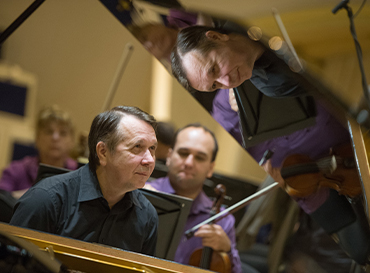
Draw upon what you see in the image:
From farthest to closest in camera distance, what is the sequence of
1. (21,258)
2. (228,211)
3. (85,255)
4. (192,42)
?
1. (228,211)
2. (192,42)
3. (85,255)
4. (21,258)

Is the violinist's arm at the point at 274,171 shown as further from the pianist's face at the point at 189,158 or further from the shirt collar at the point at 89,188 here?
the shirt collar at the point at 89,188

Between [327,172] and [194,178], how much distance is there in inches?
14.2

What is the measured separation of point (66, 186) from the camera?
0.78 meters

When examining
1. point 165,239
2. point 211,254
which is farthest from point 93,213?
point 211,254

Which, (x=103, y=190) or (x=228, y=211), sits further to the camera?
(x=228, y=211)

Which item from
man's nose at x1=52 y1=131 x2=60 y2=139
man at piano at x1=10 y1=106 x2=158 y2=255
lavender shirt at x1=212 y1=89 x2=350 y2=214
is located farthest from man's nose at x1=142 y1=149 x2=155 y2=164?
man's nose at x1=52 y1=131 x2=60 y2=139

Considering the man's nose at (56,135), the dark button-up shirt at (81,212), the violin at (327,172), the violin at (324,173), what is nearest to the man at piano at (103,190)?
the dark button-up shirt at (81,212)

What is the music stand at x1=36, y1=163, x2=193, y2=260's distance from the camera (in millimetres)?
852

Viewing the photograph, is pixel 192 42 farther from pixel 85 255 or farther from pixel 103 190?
pixel 85 255

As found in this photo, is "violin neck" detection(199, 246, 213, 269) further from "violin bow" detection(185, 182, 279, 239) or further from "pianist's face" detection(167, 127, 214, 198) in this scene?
"pianist's face" detection(167, 127, 214, 198)

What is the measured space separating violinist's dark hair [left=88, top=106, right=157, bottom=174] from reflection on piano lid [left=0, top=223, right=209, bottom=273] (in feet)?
0.50

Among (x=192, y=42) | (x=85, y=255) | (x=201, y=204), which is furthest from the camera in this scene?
(x=201, y=204)

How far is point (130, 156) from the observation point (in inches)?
30.8

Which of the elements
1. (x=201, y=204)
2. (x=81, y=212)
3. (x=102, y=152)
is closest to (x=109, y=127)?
(x=102, y=152)
